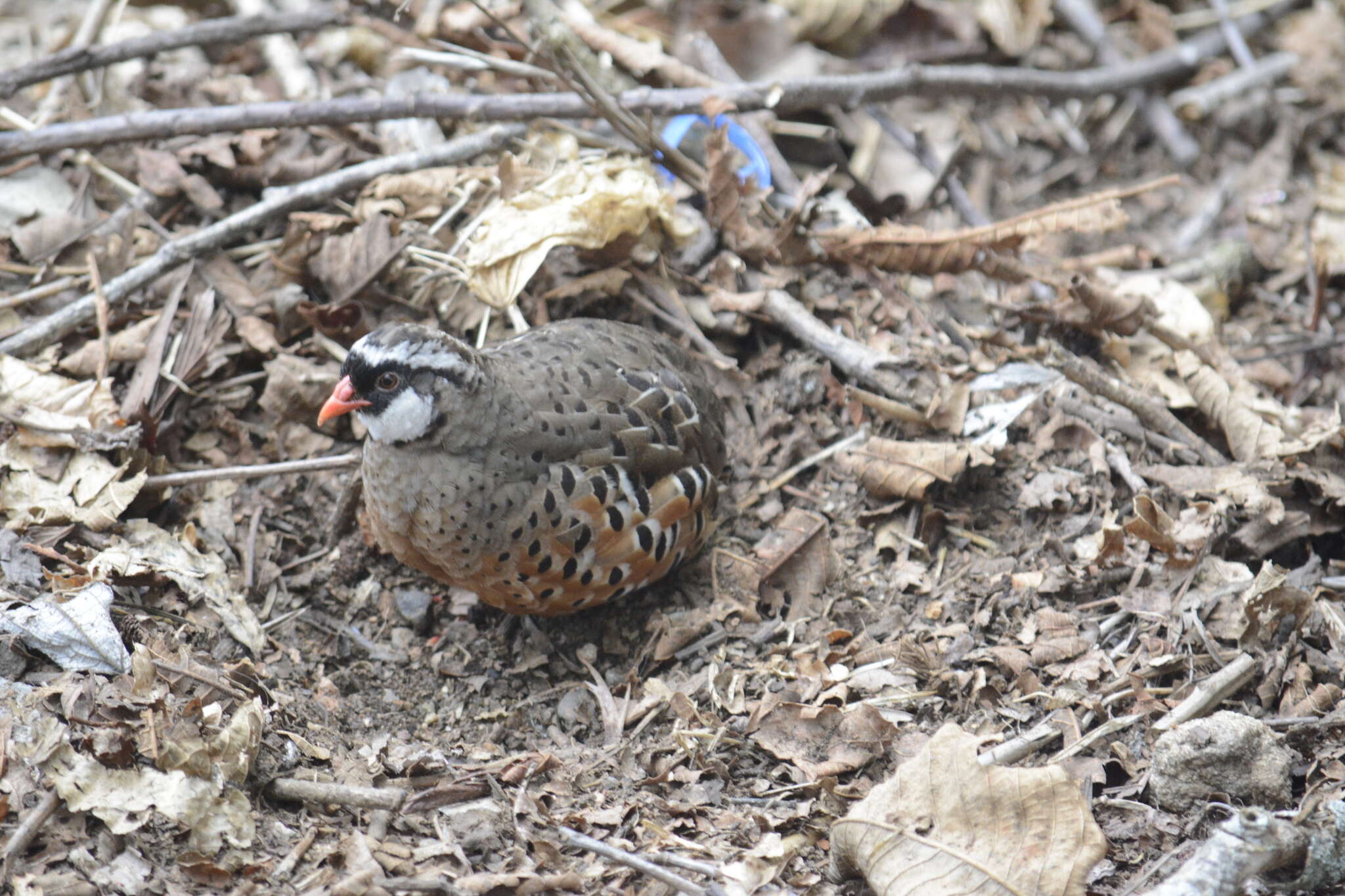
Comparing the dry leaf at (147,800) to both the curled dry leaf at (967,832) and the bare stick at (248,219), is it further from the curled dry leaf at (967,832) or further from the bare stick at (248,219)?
the bare stick at (248,219)

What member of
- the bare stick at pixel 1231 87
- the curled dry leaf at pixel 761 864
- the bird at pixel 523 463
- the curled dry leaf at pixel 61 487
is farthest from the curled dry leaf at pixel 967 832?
the bare stick at pixel 1231 87

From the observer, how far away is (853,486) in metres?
5.02

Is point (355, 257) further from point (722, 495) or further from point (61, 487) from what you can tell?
point (722, 495)

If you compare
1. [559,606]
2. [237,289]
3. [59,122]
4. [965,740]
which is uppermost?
[59,122]

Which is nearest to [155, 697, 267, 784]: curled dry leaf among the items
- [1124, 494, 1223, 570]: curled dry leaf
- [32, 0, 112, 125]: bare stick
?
[1124, 494, 1223, 570]: curled dry leaf

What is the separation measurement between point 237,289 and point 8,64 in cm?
246

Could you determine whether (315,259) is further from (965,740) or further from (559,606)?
(965,740)

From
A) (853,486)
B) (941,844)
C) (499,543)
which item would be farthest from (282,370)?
(941,844)

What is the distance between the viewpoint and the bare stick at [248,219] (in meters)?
4.75

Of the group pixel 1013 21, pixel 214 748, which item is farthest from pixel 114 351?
pixel 1013 21

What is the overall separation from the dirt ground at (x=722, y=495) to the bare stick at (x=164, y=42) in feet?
0.14

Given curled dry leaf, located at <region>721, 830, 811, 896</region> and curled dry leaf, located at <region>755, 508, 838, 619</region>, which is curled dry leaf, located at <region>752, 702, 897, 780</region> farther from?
curled dry leaf, located at <region>755, 508, 838, 619</region>

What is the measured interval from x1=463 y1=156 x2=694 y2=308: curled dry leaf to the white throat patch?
40.7 inches

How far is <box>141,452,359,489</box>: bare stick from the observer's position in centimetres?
448
